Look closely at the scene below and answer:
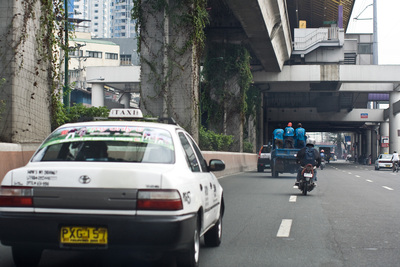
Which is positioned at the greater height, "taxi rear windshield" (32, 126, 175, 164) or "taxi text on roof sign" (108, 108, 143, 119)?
"taxi text on roof sign" (108, 108, 143, 119)

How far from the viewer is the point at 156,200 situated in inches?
213

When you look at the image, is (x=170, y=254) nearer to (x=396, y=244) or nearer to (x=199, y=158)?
(x=199, y=158)

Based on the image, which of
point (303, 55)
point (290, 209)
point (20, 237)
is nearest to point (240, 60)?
point (303, 55)

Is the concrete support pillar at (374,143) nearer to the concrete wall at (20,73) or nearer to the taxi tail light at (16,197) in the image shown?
the concrete wall at (20,73)

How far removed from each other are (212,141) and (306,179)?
43.3ft

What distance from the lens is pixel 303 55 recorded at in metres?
55.4

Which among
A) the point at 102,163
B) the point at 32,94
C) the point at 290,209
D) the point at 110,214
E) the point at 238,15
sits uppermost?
the point at 238,15

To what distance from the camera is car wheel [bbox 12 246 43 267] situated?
20.0 feet

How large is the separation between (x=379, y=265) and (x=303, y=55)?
163 ft

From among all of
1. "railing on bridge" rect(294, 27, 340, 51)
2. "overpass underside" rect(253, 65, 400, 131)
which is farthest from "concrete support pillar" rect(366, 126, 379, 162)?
"railing on bridge" rect(294, 27, 340, 51)

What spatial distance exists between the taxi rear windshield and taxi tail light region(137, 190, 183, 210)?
653mm

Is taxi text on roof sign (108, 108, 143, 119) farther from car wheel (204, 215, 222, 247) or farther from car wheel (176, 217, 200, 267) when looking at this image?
car wheel (176, 217, 200, 267)

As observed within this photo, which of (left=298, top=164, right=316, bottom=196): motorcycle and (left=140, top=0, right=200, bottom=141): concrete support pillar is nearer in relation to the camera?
(left=298, top=164, right=316, bottom=196): motorcycle

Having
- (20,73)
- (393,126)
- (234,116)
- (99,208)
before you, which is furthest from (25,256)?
(393,126)
